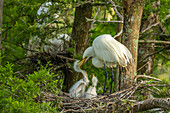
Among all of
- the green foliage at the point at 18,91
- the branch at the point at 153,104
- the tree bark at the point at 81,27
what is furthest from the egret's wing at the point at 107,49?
the green foliage at the point at 18,91

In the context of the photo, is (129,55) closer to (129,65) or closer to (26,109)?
(129,65)

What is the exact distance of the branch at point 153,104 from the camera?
287cm

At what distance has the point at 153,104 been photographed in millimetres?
2996

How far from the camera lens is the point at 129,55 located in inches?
144

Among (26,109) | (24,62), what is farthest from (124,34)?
(24,62)

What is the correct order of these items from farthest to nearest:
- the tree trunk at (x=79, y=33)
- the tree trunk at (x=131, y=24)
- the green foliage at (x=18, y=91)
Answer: the tree trunk at (x=79, y=33)
the tree trunk at (x=131, y=24)
the green foliage at (x=18, y=91)

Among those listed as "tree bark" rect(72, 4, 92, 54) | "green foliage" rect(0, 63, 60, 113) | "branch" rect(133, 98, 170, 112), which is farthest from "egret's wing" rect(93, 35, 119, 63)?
"green foliage" rect(0, 63, 60, 113)

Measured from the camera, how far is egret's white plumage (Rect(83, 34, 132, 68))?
3.73m

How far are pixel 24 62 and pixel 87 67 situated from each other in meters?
1.17

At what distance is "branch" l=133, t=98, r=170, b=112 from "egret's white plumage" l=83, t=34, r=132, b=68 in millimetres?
658

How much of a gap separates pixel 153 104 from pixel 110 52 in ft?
4.19

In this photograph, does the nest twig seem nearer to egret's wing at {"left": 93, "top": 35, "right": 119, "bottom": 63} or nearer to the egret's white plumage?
the egret's white plumage

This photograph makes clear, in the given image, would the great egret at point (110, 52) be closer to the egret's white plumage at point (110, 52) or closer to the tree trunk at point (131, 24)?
the egret's white plumage at point (110, 52)

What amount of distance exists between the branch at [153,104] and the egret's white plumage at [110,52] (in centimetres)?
66
